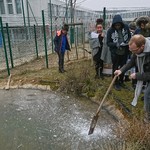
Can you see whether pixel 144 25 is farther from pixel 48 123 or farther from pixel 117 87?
pixel 48 123

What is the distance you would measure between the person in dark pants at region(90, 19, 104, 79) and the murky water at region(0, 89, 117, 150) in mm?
1199

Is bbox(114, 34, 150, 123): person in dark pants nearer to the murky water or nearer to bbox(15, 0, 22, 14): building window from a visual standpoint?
the murky water

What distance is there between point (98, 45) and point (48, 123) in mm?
2492

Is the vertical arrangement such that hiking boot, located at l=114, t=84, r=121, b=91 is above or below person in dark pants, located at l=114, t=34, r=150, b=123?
below

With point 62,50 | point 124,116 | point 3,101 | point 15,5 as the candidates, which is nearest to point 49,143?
point 124,116

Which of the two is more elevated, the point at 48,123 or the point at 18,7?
the point at 18,7

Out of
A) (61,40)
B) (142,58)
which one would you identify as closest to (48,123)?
(142,58)

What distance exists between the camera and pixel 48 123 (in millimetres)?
4008

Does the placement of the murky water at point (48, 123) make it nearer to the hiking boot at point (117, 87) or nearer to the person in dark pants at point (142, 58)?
the hiking boot at point (117, 87)

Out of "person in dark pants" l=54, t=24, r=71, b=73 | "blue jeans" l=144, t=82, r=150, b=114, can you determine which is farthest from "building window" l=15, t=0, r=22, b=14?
"blue jeans" l=144, t=82, r=150, b=114

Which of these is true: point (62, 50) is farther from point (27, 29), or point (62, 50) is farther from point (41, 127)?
point (27, 29)

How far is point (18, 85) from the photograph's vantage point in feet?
19.9

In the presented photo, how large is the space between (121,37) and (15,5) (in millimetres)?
15568

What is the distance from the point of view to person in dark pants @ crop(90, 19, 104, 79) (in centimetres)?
550
